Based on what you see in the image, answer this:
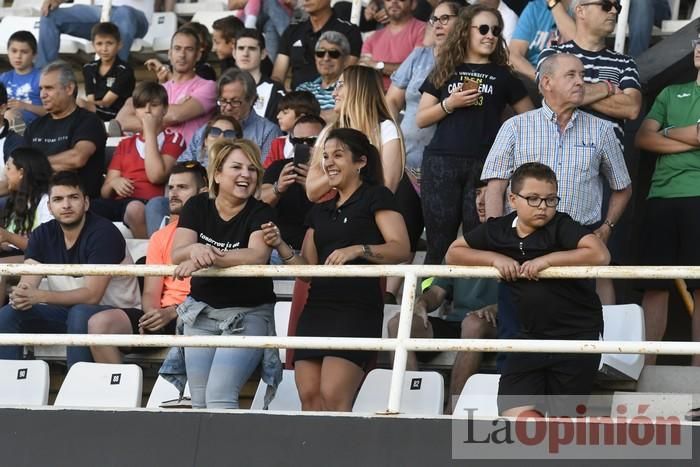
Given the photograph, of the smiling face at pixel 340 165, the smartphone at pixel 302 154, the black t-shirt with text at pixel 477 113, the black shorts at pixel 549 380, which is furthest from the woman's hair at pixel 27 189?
the black shorts at pixel 549 380

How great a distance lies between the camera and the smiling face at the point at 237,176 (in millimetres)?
7059

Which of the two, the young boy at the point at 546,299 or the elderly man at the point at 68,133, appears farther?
the elderly man at the point at 68,133

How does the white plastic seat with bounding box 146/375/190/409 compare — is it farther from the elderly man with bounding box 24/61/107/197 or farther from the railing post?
the elderly man with bounding box 24/61/107/197

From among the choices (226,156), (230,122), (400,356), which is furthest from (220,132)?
(400,356)

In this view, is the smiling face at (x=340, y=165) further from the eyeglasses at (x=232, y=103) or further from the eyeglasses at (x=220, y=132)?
the eyeglasses at (x=232, y=103)

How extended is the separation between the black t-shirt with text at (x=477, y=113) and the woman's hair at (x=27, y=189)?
2.50 m

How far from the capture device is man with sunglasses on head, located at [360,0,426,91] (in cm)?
1059

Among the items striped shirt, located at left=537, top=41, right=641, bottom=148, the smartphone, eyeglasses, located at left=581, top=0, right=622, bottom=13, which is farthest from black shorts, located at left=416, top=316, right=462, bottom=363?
eyeglasses, located at left=581, top=0, right=622, bottom=13

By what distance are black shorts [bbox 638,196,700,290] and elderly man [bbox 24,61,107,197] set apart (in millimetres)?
3723

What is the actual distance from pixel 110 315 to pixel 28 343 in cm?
98

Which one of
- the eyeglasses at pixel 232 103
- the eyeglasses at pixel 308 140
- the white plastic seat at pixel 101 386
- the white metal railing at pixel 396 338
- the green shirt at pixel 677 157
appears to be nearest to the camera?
the white metal railing at pixel 396 338

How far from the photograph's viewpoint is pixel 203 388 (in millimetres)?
6887

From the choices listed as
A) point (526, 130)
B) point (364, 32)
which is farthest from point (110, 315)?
point (364, 32)

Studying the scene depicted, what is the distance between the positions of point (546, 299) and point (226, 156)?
1.74 meters
